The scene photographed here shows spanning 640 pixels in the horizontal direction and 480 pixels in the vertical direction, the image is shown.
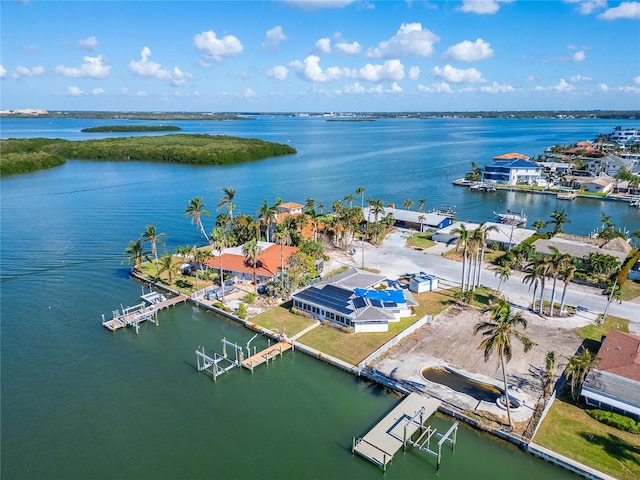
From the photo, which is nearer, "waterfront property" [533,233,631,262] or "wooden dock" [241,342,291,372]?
"wooden dock" [241,342,291,372]

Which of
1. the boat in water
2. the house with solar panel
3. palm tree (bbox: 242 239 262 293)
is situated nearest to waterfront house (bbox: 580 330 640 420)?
the house with solar panel

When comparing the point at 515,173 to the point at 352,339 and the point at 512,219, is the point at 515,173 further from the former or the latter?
the point at 352,339

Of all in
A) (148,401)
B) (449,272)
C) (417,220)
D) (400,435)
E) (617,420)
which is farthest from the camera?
(417,220)

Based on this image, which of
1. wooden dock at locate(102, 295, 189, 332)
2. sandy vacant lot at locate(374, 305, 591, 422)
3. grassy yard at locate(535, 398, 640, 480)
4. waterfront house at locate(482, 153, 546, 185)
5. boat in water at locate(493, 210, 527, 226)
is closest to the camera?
grassy yard at locate(535, 398, 640, 480)

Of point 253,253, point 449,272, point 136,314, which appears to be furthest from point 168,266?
point 449,272

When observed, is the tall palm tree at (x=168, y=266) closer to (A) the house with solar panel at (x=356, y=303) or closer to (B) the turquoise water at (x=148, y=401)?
(B) the turquoise water at (x=148, y=401)

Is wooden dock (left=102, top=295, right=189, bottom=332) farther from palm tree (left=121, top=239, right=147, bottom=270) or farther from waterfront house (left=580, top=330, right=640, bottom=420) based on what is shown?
waterfront house (left=580, top=330, right=640, bottom=420)
